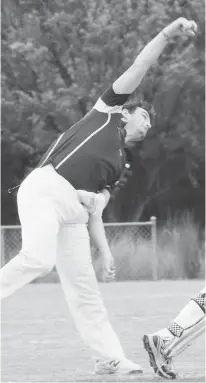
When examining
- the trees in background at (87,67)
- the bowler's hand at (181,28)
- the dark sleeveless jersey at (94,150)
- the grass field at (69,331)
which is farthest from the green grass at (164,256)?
the bowler's hand at (181,28)

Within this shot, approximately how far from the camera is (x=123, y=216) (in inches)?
1067

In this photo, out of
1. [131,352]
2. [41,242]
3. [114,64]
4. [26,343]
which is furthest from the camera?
[114,64]

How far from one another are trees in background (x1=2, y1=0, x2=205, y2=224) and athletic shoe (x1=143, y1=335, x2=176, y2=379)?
54.6 ft

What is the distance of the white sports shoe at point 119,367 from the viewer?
720cm

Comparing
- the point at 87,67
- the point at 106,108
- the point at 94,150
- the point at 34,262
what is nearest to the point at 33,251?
the point at 34,262

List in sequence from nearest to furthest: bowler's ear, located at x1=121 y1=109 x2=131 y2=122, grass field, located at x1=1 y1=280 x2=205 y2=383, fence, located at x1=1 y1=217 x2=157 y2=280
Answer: bowler's ear, located at x1=121 y1=109 x2=131 y2=122 → grass field, located at x1=1 y1=280 x2=205 y2=383 → fence, located at x1=1 y1=217 x2=157 y2=280

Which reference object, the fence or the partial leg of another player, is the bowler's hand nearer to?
the partial leg of another player

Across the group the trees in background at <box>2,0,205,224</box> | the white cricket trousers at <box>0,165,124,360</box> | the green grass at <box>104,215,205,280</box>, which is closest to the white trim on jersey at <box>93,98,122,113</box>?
the white cricket trousers at <box>0,165,124,360</box>

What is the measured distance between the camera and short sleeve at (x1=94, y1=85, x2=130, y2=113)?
285 inches

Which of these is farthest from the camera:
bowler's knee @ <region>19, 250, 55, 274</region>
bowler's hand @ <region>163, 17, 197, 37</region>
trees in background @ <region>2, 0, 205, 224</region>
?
trees in background @ <region>2, 0, 205, 224</region>

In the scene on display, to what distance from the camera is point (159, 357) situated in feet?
23.1

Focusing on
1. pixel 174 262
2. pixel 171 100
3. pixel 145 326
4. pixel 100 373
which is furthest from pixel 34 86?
pixel 100 373

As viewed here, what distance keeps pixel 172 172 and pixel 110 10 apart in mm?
4304

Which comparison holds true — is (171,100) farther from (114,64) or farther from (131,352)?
(131,352)
